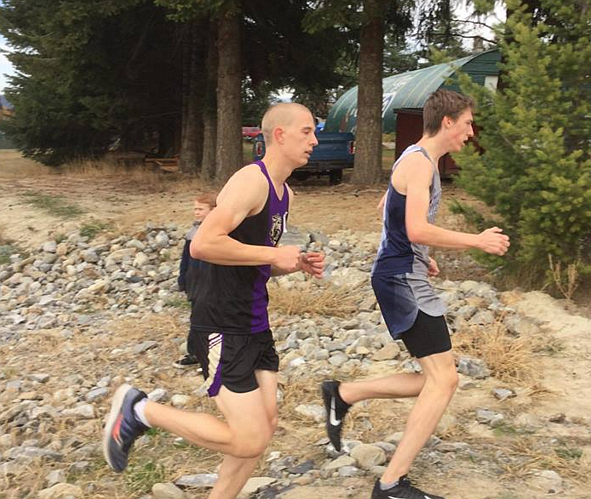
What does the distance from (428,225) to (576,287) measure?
433 centimetres

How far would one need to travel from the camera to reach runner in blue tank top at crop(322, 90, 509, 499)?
3.40 meters

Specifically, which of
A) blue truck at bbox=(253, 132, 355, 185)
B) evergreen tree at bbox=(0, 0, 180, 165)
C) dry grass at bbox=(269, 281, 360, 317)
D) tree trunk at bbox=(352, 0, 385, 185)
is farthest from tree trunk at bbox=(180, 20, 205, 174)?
dry grass at bbox=(269, 281, 360, 317)

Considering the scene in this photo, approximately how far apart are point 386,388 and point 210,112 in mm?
13743

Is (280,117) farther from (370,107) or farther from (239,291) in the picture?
(370,107)

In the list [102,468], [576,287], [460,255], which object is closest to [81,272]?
[460,255]

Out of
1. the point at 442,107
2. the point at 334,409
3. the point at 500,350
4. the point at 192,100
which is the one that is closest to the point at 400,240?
the point at 442,107

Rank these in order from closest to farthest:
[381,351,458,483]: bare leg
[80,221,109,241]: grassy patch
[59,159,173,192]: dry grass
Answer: [381,351,458,483]: bare leg → [80,221,109,241]: grassy patch → [59,159,173,192]: dry grass

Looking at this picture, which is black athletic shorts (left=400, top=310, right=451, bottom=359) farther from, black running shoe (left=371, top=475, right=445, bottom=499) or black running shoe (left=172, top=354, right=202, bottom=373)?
black running shoe (left=172, top=354, right=202, bottom=373)

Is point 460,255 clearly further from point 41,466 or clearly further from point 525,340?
point 41,466

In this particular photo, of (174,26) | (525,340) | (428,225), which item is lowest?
(525,340)

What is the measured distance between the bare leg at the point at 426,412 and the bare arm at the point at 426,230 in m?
0.62

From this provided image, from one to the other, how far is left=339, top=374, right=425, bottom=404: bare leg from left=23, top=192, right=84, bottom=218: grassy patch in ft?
30.2

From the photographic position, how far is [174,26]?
18359 mm

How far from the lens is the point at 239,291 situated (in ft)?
10.3
